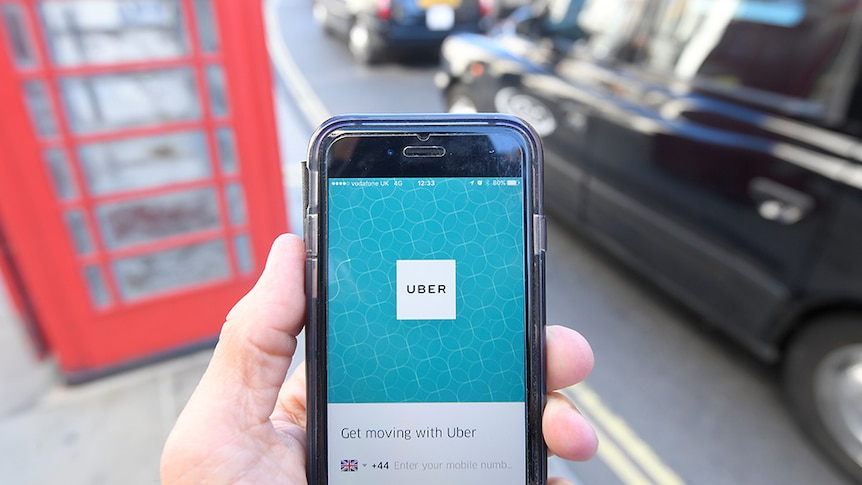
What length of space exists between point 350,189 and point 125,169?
1.70 metres

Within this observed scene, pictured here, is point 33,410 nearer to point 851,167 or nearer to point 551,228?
point 551,228

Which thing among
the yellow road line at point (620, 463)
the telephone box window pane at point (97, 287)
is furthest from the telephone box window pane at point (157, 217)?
the yellow road line at point (620, 463)

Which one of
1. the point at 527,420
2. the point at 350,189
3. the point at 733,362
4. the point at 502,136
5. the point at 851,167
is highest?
the point at 502,136

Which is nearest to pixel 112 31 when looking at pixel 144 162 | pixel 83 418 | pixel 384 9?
pixel 144 162

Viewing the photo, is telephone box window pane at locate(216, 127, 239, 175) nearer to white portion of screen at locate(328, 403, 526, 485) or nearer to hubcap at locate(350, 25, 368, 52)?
white portion of screen at locate(328, 403, 526, 485)

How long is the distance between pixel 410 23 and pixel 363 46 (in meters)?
0.85

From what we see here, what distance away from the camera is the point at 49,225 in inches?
93.5

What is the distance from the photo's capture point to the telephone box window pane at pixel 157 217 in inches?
101

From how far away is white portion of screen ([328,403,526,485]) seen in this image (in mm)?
1183

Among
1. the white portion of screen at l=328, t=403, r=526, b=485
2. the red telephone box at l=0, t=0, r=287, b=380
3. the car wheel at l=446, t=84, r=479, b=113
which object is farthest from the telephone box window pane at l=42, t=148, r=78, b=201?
the car wheel at l=446, t=84, r=479, b=113

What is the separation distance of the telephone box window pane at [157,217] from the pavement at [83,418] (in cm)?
64

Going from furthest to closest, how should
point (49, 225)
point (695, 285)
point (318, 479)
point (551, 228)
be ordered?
point (551, 228), point (695, 285), point (49, 225), point (318, 479)

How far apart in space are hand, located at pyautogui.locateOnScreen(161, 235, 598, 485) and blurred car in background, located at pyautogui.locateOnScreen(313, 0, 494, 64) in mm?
7646

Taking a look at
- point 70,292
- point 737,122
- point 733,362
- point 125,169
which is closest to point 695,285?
point 733,362
